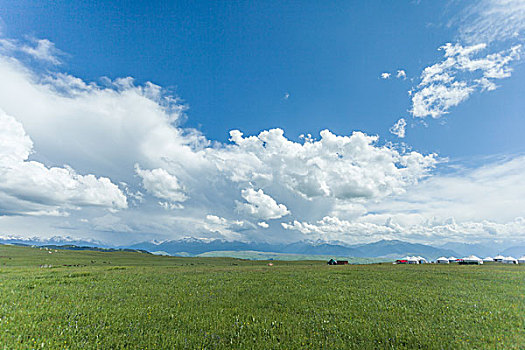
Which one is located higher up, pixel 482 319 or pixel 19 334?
pixel 482 319

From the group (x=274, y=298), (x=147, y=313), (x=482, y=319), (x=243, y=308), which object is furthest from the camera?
(x=274, y=298)

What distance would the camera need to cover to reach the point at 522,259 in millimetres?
117750

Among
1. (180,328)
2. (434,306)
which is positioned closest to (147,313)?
(180,328)

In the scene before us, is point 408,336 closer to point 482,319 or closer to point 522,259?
point 482,319

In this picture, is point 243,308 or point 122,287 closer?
point 243,308

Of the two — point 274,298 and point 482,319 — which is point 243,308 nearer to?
point 274,298

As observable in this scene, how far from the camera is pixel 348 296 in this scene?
73.2 feet

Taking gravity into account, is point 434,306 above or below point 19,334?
above

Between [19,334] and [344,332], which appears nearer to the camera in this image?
[19,334]

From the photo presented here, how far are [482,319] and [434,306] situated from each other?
10.1 ft

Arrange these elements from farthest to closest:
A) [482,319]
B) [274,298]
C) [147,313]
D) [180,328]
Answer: [274,298] → [147,313] → [482,319] → [180,328]

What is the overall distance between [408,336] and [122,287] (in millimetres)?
24951

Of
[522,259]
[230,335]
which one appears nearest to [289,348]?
[230,335]

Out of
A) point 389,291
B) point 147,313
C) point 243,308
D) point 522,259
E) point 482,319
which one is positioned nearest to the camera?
point 482,319
